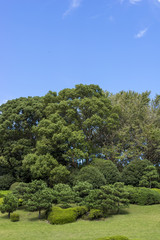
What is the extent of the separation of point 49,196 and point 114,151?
504 inches

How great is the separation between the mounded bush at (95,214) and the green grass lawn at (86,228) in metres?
0.50

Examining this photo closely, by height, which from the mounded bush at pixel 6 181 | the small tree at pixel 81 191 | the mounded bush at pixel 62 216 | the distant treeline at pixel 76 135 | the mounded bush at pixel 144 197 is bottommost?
the mounded bush at pixel 62 216

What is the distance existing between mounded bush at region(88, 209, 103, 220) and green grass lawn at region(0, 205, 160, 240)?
1.65 feet

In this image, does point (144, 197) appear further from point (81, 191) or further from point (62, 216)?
point (62, 216)

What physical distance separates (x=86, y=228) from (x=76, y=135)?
462 inches

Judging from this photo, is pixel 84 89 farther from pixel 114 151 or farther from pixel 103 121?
pixel 114 151

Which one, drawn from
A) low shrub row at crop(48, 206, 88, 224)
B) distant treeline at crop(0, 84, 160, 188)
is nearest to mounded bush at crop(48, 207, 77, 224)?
low shrub row at crop(48, 206, 88, 224)

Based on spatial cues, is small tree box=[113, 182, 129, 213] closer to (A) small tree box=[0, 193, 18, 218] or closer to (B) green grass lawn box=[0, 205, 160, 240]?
(B) green grass lawn box=[0, 205, 160, 240]

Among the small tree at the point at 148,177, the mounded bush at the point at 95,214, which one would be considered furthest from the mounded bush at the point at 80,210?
the small tree at the point at 148,177

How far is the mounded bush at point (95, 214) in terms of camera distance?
15.0m

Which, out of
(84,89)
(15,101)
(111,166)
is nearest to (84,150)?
(111,166)

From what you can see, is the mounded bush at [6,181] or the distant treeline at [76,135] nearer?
the distant treeline at [76,135]

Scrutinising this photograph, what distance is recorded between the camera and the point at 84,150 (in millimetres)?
24203

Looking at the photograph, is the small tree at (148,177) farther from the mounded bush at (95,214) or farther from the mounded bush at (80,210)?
the mounded bush at (80,210)
